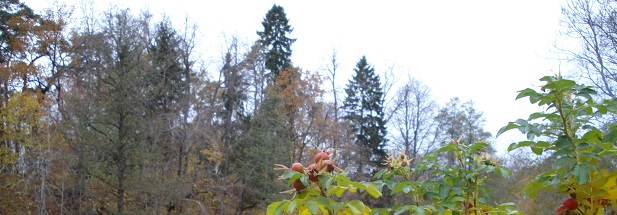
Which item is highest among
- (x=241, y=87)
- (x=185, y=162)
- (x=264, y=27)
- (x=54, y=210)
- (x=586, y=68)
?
(x=264, y=27)

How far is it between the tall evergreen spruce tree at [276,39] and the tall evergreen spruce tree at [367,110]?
171 inches

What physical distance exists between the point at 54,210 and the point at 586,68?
1729 centimetres

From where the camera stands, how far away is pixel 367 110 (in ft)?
93.7

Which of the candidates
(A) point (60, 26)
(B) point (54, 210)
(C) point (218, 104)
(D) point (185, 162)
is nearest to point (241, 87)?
(C) point (218, 104)

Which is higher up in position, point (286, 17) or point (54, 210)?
point (286, 17)

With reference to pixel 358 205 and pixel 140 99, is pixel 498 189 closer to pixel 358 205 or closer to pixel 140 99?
pixel 140 99

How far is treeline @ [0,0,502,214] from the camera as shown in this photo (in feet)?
56.6

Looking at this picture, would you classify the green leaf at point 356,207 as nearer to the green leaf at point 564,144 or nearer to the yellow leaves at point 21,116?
the green leaf at point 564,144

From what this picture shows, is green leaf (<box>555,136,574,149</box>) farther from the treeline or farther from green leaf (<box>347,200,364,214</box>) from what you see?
the treeline

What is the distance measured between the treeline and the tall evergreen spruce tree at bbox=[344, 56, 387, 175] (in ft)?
0.28

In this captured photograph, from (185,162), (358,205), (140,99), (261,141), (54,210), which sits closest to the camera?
(358,205)

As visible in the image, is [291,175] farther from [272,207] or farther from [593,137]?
[593,137]

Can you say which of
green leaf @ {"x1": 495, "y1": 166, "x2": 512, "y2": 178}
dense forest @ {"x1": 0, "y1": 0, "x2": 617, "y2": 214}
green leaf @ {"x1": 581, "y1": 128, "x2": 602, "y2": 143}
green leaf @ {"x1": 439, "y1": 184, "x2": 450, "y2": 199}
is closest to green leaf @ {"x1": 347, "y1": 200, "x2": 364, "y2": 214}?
green leaf @ {"x1": 439, "y1": 184, "x2": 450, "y2": 199}

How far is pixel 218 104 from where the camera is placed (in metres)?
23.8
